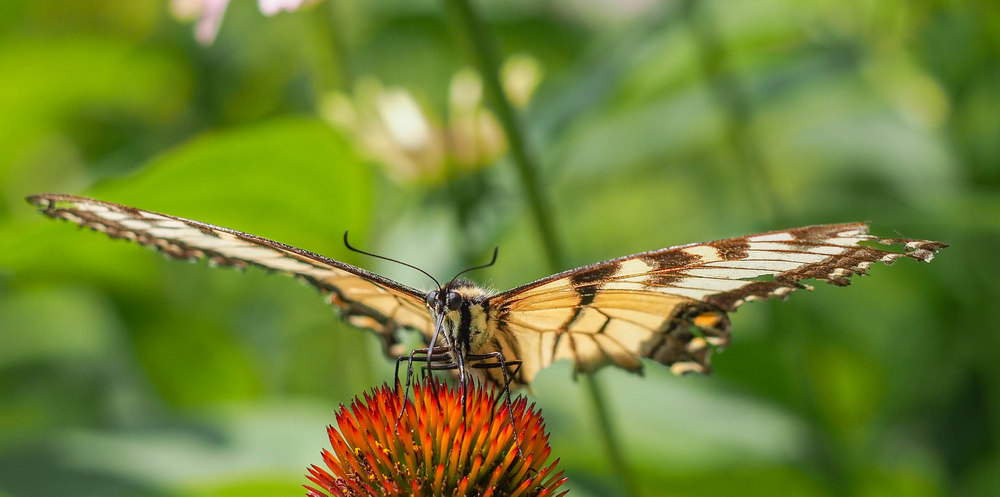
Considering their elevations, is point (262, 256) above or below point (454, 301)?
above

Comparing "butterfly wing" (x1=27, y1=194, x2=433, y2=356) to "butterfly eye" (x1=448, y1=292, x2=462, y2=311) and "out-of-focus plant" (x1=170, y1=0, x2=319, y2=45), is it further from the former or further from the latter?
"out-of-focus plant" (x1=170, y1=0, x2=319, y2=45)

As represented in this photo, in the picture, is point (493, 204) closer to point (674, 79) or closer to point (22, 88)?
point (674, 79)

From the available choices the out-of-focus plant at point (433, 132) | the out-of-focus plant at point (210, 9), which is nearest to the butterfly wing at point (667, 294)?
the out-of-focus plant at point (210, 9)

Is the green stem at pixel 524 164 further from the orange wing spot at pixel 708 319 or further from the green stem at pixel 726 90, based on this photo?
the green stem at pixel 726 90

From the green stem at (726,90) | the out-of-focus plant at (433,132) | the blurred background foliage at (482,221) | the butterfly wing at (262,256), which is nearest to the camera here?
the butterfly wing at (262,256)

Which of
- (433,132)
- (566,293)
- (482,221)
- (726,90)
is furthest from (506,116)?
(433,132)

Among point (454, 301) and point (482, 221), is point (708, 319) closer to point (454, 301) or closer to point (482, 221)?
point (454, 301)
